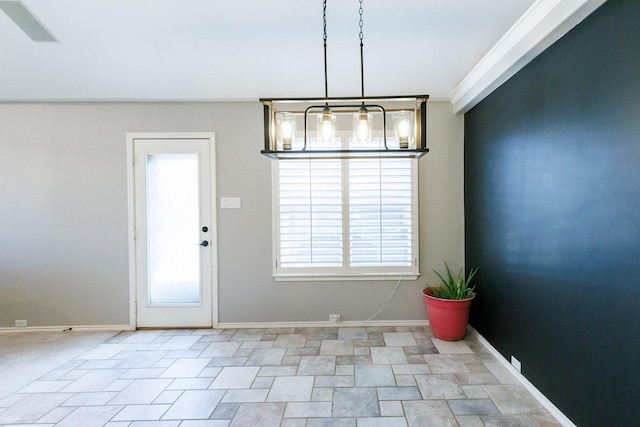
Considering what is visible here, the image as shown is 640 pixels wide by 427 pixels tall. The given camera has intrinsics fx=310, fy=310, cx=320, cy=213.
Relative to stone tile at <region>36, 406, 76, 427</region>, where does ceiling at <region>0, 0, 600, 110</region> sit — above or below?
above

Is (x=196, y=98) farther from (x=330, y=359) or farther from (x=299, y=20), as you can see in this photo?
(x=330, y=359)

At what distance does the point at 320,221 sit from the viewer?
348 centimetres

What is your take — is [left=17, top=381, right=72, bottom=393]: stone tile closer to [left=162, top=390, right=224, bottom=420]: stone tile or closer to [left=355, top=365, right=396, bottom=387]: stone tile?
[left=162, top=390, right=224, bottom=420]: stone tile

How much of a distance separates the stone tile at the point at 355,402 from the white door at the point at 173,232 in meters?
1.93

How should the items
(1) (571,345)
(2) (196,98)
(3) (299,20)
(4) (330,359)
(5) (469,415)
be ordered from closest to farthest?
(1) (571,345) < (5) (469,415) < (3) (299,20) < (4) (330,359) < (2) (196,98)

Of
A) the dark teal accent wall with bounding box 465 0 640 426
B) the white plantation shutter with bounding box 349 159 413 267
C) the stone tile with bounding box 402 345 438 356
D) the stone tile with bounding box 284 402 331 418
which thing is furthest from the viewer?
the white plantation shutter with bounding box 349 159 413 267

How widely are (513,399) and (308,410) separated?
1442 millimetres

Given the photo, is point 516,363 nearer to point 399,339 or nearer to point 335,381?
point 399,339

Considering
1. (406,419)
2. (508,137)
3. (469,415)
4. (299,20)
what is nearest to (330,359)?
(406,419)

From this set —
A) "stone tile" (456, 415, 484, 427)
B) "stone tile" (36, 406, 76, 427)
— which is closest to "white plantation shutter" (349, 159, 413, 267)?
"stone tile" (456, 415, 484, 427)

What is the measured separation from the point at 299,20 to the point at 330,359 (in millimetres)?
2758

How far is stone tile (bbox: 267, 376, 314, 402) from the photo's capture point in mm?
2219

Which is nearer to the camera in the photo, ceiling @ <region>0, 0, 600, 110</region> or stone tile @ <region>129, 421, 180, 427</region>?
stone tile @ <region>129, 421, 180, 427</region>

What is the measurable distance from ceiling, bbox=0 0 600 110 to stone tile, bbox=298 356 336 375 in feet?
8.51
